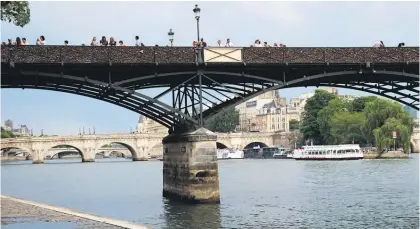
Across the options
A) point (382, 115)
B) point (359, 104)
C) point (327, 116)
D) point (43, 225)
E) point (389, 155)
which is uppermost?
point (359, 104)

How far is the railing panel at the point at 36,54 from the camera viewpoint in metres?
33.6

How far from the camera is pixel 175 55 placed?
3606 centimetres

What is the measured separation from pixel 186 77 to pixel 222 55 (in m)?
2.67

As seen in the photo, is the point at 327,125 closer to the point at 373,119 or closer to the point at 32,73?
the point at 373,119

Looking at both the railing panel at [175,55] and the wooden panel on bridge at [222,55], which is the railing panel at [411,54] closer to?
the wooden panel on bridge at [222,55]

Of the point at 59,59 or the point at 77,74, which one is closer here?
the point at 59,59

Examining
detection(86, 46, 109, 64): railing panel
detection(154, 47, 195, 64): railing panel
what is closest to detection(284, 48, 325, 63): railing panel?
detection(154, 47, 195, 64): railing panel

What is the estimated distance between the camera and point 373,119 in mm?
109375

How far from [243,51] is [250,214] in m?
8.31

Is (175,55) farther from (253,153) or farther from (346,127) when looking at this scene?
(253,153)

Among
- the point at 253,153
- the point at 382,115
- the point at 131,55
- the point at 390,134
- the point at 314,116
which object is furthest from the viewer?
the point at 253,153

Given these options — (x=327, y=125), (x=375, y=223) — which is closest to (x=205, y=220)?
(x=375, y=223)

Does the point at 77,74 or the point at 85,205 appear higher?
the point at 77,74

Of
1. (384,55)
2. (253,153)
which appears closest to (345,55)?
(384,55)
